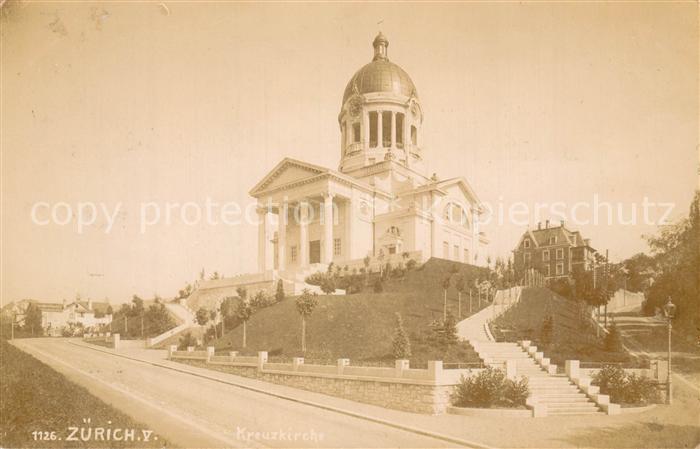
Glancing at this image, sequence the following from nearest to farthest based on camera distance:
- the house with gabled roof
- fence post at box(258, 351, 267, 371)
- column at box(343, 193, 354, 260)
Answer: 1. fence post at box(258, 351, 267, 371)
2. column at box(343, 193, 354, 260)
3. the house with gabled roof

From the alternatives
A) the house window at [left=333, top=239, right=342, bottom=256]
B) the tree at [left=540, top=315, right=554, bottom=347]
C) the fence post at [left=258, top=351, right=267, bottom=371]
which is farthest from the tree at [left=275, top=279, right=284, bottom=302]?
the tree at [left=540, top=315, right=554, bottom=347]

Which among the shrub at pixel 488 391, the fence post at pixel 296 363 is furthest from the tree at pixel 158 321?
the shrub at pixel 488 391

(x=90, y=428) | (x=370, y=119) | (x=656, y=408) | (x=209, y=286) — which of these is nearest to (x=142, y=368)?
(x=90, y=428)

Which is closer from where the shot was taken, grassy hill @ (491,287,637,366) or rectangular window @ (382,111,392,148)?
grassy hill @ (491,287,637,366)

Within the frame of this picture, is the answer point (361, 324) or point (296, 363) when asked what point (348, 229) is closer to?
point (361, 324)

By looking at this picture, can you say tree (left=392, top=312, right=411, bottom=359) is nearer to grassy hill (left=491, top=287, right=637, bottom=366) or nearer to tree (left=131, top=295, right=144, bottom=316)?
grassy hill (left=491, top=287, right=637, bottom=366)

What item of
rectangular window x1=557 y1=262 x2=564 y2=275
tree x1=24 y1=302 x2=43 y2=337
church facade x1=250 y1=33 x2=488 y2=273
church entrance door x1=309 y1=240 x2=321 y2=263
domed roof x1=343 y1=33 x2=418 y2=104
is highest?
domed roof x1=343 y1=33 x2=418 y2=104

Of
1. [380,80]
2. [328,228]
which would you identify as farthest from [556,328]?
[380,80]
